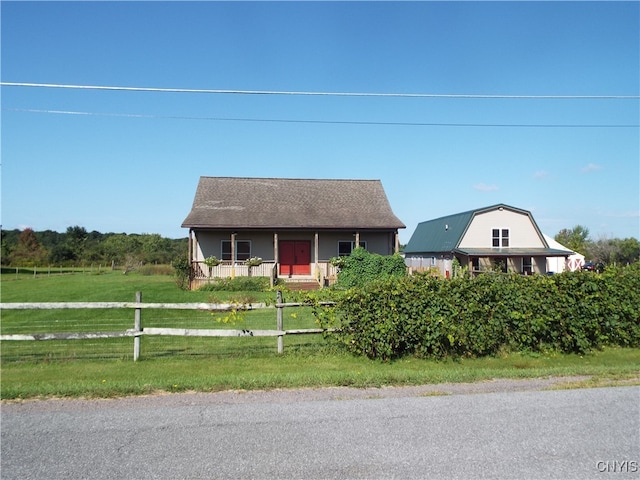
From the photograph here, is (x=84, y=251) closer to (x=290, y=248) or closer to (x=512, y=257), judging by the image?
(x=290, y=248)

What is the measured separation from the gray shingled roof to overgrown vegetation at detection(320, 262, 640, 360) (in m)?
17.3

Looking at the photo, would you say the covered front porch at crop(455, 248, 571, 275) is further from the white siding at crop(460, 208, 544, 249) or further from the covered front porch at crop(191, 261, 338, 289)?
the covered front porch at crop(191, 261, 338, 289)

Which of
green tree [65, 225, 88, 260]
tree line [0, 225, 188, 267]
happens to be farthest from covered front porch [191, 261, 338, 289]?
green tree [65, 225, 88, 260]

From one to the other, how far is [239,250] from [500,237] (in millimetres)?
19434

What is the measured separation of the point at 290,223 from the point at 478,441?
22.0 metres

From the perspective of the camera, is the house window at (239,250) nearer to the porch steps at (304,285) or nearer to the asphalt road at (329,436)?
the porch steps at (304,285)

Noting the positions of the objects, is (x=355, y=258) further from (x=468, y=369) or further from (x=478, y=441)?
(x=478, y=441)

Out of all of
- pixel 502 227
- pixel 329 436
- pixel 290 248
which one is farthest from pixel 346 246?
pixel 329 436

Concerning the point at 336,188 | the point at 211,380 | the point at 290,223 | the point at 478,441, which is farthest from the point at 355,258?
the point at 478,441

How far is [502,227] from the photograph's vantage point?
114 ft

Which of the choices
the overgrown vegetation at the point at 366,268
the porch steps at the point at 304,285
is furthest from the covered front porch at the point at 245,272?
the overgrown vegetation at the point at 366,268

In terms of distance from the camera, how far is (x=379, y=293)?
27.8ft

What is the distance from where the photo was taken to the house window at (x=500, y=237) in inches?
1368

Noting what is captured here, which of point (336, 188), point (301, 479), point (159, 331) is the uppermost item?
point (336, 188)
